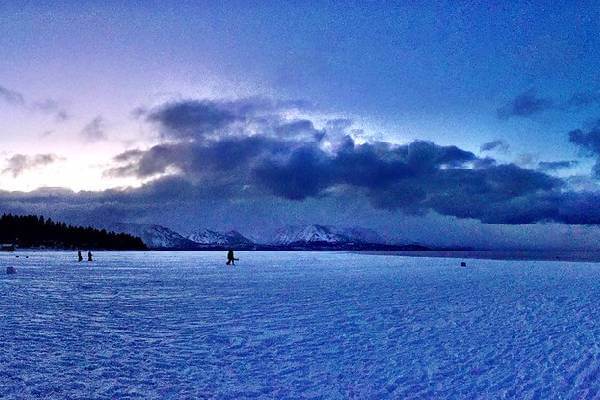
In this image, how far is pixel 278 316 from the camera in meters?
17.4

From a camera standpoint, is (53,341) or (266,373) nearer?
(266,373)

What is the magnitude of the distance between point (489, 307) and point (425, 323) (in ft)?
19.4

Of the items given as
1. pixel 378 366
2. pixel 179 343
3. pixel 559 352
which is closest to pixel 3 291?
pixel 179 343

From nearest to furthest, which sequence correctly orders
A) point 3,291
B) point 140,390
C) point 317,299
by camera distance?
point 140,390
point 317,299
point 3,291

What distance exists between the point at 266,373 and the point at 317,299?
1307cm

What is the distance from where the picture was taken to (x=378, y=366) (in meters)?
10.6

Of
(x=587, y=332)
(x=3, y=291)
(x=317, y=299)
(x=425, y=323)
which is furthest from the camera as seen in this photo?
(x=3, y=291)

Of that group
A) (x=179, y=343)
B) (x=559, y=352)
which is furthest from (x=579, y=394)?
(x=179, y=343)

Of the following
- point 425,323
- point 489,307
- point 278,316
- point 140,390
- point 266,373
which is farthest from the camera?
point 489,307

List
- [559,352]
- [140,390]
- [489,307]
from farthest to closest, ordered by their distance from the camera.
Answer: [489,307], [559,352], [140,390]

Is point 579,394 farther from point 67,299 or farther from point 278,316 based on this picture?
point 67,299

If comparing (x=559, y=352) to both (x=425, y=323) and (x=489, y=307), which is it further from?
(x=489, y=307)

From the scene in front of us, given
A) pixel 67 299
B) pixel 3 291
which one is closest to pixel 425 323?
pixel 67 299

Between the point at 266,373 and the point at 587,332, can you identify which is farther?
the point at 587,332
